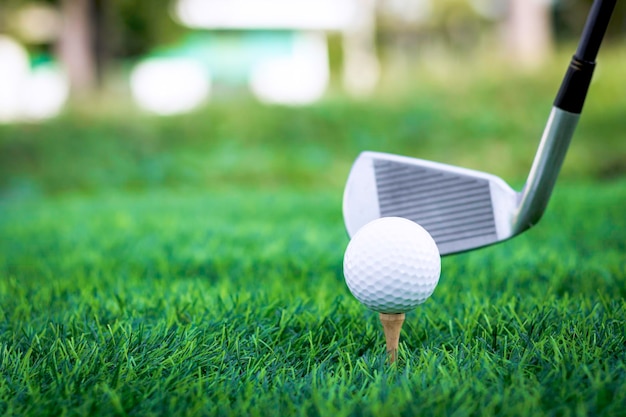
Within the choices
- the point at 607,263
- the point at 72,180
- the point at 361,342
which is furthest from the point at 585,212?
the point at 72,180

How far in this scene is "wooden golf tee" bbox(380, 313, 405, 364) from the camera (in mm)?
1689

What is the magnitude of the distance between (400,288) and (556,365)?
43cm

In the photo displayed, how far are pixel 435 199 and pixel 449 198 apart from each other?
0.05 meters

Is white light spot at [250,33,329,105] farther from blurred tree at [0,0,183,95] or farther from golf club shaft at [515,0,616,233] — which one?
golf club shaft at [515,0,616,233]

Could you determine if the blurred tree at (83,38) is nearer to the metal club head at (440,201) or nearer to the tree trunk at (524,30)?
the tree trunk at (524,30)

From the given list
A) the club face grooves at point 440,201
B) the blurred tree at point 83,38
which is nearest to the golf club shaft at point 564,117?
the club face grooves at point 440,201

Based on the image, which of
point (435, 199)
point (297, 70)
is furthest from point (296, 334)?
point (297, 70)

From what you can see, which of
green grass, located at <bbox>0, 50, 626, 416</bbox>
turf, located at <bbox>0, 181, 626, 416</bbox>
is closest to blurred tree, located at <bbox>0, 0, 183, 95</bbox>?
green grass, located at <bbox>0, 50, 626, 416</bbox>

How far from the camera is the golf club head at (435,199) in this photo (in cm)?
213

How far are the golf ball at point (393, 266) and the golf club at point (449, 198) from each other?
0.37 meters

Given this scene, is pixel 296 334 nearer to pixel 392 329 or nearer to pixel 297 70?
pixel 392 329

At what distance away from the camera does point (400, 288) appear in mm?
1658

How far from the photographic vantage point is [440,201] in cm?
219

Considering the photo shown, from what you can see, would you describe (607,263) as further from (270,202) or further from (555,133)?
(270,202)
